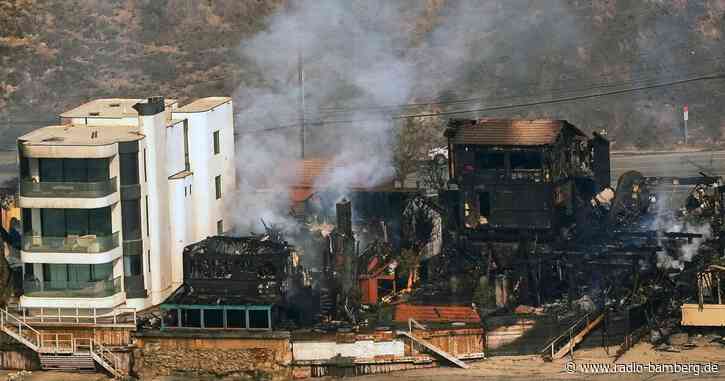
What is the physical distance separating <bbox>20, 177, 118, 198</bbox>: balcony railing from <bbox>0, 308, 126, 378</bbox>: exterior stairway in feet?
15.7

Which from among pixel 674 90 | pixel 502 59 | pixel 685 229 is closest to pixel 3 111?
pixel 502 59

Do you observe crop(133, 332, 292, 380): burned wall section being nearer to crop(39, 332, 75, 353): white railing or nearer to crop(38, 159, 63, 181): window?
crop(39, 332, 75, 353): white railing

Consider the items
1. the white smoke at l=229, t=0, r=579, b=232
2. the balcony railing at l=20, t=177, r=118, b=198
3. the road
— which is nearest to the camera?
the balcony railing at l=20, t=177, r=118, b=198

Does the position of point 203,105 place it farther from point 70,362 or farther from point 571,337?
point 571,337

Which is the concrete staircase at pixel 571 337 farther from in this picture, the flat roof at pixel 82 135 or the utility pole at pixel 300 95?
the utility pole at pixel 300 95

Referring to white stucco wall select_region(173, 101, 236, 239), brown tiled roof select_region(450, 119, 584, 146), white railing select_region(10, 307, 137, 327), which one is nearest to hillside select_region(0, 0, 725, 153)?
white stucco wall select_region(173, 101, 236, 239)

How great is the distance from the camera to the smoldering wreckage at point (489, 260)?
70062 mm

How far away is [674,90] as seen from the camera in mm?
107938

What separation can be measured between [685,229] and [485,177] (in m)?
8.29

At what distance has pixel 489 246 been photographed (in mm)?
77250

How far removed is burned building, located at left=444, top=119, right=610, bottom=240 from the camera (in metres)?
79.2

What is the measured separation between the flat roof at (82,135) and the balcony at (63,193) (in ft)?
4.79

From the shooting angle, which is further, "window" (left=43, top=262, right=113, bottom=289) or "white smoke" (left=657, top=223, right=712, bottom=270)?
"white smoke" (left=657, top=223, right=712, bottom=270)

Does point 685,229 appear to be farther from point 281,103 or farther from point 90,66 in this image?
point 90,66
